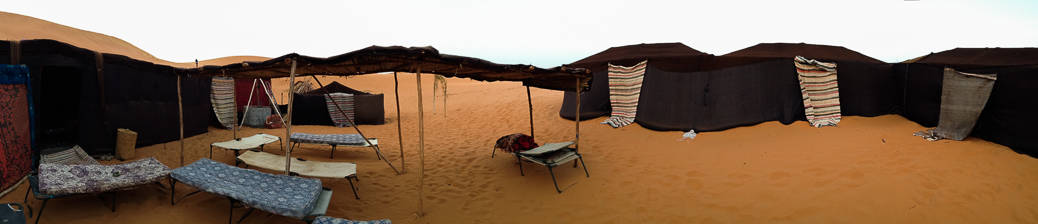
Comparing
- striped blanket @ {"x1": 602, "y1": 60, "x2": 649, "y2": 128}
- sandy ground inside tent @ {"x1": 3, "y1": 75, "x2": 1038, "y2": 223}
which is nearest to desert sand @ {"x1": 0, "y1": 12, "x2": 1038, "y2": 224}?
sandy ground inside tent @ {"x1": 3, "y1": 75, "x2": 1038, "y2": 223}

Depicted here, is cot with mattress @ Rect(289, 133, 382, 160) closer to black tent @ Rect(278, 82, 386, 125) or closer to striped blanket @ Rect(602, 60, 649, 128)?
black tent @ Rect(278, 82, 386, 125)

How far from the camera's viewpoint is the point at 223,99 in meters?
10.0

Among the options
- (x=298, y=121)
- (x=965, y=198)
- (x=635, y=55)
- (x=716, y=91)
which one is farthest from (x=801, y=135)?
(x=298, y=121)

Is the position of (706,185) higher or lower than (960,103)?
lower

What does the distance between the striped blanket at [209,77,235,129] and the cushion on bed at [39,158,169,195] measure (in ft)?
20.8

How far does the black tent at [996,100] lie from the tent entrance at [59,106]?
1361 centimetres

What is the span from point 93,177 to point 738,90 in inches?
387

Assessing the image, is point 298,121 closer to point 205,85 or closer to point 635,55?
point 205,85

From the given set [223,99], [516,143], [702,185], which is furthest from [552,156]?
[223,99]

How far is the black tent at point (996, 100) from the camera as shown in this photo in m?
5.01

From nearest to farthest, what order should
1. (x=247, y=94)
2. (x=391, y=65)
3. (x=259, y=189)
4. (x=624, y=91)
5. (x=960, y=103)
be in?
(x=259, y=189), (x=391, y=65), (x=960, y=103), (x=624, y=91), (x=247, y=94)

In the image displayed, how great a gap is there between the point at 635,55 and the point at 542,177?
5.44 meters

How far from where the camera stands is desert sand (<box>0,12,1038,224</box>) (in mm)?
3871

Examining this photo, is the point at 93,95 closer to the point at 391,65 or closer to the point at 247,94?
the point at 391,65
